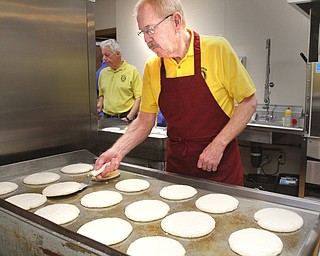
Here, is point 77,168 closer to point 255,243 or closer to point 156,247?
point 156,247

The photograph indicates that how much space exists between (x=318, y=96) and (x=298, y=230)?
2.17 metres

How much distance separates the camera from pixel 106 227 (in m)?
1.14

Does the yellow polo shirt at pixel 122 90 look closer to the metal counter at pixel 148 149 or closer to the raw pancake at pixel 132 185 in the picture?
the metal counter at pixel 148 149

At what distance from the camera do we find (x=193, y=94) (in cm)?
172

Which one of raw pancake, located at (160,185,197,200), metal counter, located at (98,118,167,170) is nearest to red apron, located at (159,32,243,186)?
raw pancake, located at (160,185,197,200)

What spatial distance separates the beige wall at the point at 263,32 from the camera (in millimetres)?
3855

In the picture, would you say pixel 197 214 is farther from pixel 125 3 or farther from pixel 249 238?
pixel 125 3

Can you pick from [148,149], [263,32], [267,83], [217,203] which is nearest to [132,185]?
[217,203]

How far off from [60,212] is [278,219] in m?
0.81

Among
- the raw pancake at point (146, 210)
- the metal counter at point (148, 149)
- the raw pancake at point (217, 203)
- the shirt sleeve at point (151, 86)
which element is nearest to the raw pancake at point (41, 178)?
the raw pancake at point (146, 210)

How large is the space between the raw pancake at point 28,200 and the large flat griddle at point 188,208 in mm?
40

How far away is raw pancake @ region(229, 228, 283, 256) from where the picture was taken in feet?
3.18

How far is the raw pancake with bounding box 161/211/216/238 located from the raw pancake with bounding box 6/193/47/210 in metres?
0.55

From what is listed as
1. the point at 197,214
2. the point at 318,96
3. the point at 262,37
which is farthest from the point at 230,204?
the point at 262,37
